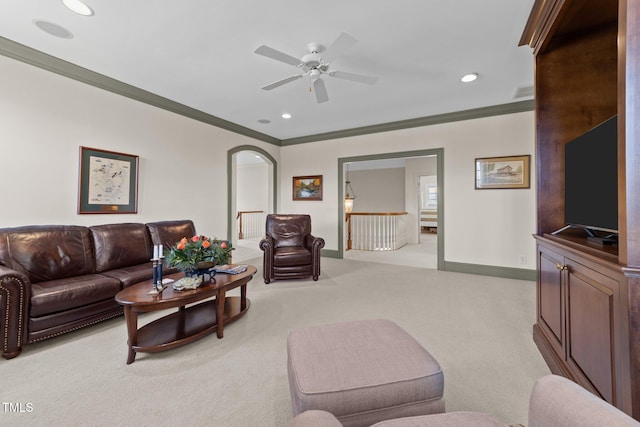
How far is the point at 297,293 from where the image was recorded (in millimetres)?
3414

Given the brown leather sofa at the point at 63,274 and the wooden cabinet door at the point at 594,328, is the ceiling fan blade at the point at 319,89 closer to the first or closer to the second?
the wooden cabinet door at the point at 594,328

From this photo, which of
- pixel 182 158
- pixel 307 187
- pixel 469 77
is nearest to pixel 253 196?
pixel 307 187

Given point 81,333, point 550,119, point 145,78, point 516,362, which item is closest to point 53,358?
point 81,333

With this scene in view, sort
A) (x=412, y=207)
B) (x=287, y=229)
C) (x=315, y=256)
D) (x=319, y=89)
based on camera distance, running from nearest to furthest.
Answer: (x=319, y=89) → (x=315, y=256) → (x=287, y=229) → (x=412, y=207)

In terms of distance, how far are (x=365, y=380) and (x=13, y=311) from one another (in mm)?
2590

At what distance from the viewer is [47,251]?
2539mm

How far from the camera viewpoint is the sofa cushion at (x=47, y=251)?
2.37m

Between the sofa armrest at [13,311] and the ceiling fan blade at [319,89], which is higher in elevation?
the ceiling fan blade at [319,89]

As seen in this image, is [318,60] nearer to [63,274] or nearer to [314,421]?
[314,421]

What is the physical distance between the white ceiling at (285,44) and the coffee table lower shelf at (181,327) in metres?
2.61

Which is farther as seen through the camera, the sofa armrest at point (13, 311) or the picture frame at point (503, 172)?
the picture frame at point (503, 172)

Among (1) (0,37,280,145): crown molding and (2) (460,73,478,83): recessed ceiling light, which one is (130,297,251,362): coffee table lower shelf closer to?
(1) (0,37,280,145): crown molding

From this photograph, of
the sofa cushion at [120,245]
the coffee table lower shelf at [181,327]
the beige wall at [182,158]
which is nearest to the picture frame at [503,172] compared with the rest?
the beige wall at [182,158]

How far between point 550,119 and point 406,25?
1.40 m
